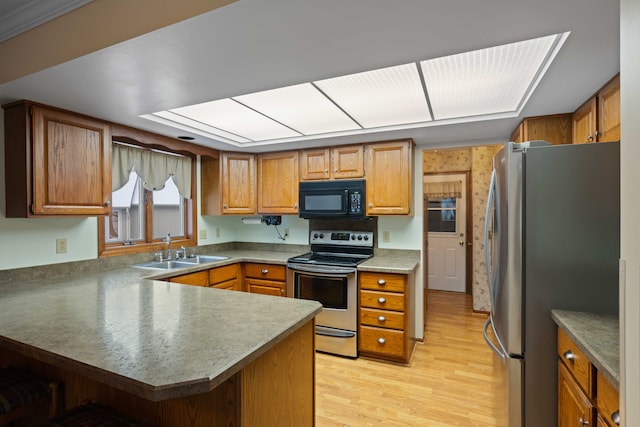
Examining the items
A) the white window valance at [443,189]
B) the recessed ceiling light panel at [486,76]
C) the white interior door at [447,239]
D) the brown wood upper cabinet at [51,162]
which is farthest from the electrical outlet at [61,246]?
the white interior door at [447,239]

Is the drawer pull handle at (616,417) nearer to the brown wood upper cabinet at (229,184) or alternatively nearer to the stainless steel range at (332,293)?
the stainless steel range at (332,293)

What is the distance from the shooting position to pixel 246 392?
112 centimetres

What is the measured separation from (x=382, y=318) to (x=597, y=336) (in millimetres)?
1825

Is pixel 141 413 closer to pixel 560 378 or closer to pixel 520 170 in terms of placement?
pixel 560 378

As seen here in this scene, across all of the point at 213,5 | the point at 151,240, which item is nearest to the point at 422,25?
the point at 213,5

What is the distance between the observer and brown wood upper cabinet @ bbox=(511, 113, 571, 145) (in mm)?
2270

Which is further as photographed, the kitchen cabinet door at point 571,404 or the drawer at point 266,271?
the drawer at point 266,271

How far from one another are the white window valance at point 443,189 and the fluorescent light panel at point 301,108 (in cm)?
306

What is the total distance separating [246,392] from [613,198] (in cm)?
180

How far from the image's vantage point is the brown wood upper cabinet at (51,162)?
2020mm

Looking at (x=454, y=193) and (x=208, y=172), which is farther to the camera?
(x=454, y=193)

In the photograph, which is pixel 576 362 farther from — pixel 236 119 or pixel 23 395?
pixel 236 119

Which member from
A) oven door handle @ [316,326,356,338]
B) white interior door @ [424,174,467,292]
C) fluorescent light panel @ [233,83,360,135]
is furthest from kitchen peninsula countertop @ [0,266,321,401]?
white interior door @ [424,174,467,292]

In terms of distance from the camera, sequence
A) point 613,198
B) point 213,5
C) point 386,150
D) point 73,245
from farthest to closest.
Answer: point 386,150, point 73,245, point 613,198, point 213,5
